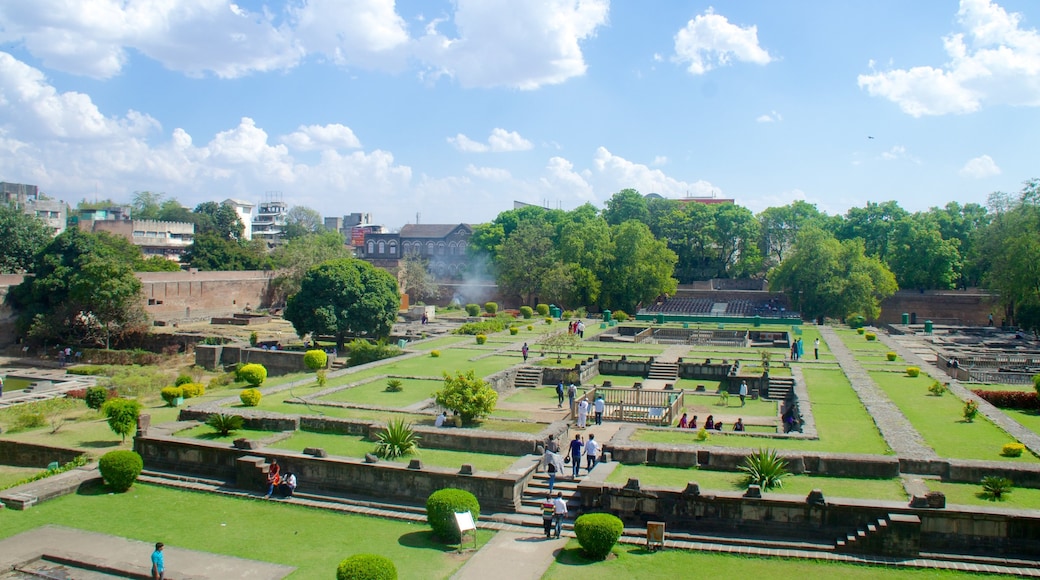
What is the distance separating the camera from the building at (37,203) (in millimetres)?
84938

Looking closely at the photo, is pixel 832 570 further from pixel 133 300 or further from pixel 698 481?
pixel 133 300

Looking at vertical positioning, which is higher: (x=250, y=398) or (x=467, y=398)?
(x=467, y=398)

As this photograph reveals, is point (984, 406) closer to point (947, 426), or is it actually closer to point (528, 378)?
point (947, 426)

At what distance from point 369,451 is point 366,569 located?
657 centimetres

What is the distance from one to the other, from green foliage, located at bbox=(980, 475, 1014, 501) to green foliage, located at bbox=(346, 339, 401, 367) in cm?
2206

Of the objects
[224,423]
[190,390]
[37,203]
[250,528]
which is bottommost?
[250,528]

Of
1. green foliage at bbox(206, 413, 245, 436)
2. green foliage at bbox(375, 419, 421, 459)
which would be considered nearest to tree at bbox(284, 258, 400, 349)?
green foliage at bbox(206, 413, 245, 436)

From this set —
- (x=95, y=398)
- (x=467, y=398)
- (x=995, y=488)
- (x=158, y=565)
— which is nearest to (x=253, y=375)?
(x=95, y=398)

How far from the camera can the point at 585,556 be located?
39.1 feet

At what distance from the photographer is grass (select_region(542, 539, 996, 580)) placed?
1121 cm

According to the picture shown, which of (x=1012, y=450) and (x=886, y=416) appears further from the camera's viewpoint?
(x=886, y=416)

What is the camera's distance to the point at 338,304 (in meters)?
34.6

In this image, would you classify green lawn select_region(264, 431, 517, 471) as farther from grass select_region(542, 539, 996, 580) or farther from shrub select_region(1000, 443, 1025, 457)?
shrub select_region(1000, 443, 1025, 457)

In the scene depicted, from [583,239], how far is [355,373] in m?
32.3
